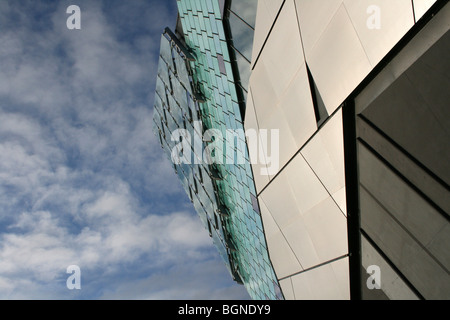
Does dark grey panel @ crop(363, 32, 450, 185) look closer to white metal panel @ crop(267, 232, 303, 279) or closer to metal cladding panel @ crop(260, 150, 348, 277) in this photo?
metal cladding panel @ crop(260, 150, 348, 277)

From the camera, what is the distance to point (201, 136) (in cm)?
2598

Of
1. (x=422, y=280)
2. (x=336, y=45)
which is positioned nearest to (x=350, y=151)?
(x=336, y=45)

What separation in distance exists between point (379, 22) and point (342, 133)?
106 inches

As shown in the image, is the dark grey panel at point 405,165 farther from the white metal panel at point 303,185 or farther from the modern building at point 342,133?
the white metal panel at point 303,185

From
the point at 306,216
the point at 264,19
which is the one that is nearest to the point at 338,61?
the point at 264,19

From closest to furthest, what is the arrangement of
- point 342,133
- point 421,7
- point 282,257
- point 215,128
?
point 421,7 → point 342,133 → point 282,257 → point 215,128

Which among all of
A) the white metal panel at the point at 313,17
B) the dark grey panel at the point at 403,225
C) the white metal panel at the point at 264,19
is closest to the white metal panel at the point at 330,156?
the dark grey panel at the point at 403,225

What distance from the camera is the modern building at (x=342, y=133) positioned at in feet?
18.8

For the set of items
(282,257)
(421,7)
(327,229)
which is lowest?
(327,229)

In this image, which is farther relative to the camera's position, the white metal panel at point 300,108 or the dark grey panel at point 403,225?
the white metal panel at point 300,108

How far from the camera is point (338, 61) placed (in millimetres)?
8055

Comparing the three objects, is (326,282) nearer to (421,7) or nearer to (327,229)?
(327,229)

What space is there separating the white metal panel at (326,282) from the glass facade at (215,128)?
5419mm

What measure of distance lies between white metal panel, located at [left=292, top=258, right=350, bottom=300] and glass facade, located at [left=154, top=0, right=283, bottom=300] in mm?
5419
